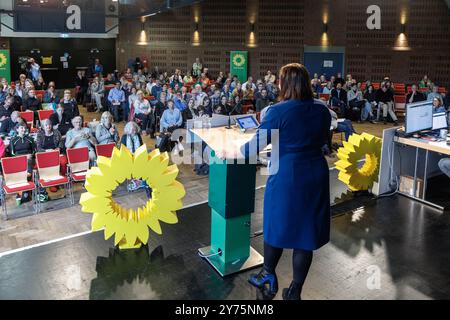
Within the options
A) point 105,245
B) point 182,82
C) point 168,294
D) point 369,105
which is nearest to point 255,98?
point 369,105

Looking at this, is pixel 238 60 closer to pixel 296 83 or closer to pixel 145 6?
pixel 145 6

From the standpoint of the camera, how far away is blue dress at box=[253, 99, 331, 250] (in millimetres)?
3371

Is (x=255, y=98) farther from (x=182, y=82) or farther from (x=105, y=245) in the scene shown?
(x=105, y=245)

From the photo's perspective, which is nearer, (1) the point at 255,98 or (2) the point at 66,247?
(2) the point at 66,247

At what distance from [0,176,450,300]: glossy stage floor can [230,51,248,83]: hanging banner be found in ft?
47.1

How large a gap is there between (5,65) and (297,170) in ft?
59.1

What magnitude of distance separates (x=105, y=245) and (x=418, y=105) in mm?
4410

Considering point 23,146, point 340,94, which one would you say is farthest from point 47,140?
point 340,94

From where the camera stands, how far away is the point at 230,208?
4277 mm

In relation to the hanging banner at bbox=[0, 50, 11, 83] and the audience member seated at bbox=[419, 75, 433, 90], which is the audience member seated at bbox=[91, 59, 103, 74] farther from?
the audience member seated at bbox=[419, 75, 433, 90]

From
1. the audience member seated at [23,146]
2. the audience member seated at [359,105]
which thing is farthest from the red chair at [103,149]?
the audience member seated at [359,105]

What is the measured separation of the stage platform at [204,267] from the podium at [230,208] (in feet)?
0.48

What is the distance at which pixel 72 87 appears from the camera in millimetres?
20297

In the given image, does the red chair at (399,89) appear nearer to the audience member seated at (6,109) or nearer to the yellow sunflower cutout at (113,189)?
the audience member seated at (6,109)
